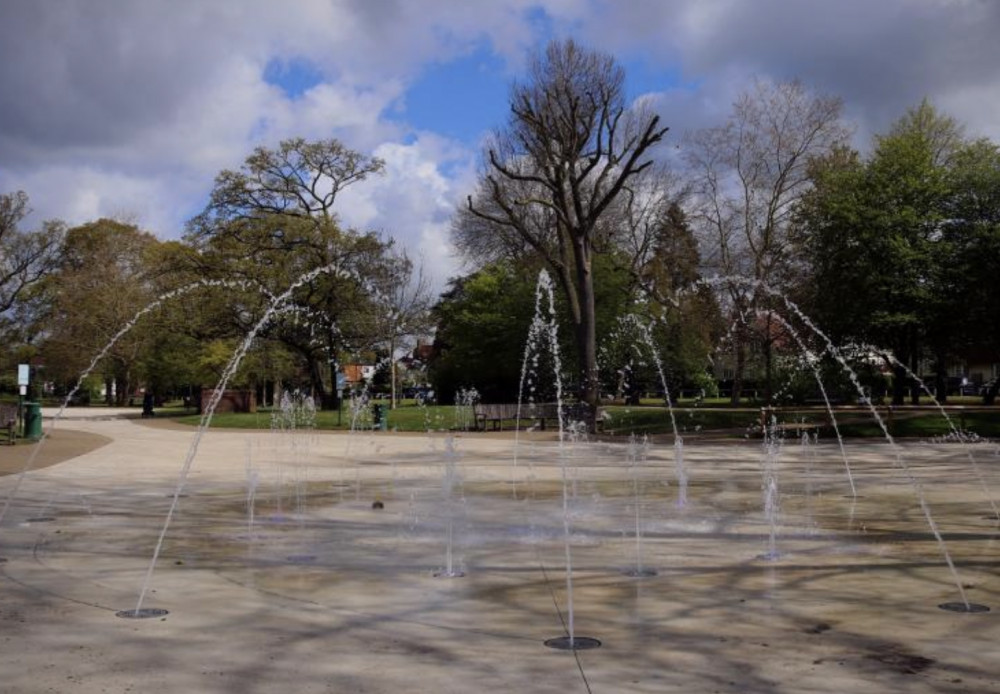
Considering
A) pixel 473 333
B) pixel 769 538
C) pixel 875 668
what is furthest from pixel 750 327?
pixel 875 668

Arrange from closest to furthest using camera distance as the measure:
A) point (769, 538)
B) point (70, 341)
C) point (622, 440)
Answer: point (769, 538), point (622, 440), point (70, 341)

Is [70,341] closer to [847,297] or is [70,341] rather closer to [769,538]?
[847,297]

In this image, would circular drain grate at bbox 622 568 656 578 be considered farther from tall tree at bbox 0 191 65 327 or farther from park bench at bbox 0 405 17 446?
tall tree at bbox 0 191 65 327

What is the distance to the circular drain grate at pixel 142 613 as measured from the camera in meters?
5.85

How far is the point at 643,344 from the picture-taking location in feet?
156

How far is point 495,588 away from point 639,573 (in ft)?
3.89

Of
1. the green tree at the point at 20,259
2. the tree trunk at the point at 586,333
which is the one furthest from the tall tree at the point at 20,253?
the tree trunk at the point at 586,333

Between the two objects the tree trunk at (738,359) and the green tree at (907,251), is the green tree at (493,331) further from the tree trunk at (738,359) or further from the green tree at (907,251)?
the green tree at (907,251)

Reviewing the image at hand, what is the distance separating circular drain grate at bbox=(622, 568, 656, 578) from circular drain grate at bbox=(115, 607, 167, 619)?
333cm

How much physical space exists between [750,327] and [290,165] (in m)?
23.5

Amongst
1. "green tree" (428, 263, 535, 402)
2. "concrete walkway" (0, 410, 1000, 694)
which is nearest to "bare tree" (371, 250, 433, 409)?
"green tree" (428, 263, 535, 402)

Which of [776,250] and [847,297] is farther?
[776,250]

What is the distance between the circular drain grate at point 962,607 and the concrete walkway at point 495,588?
0.11 metres

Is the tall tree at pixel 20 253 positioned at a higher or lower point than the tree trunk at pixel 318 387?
higher
